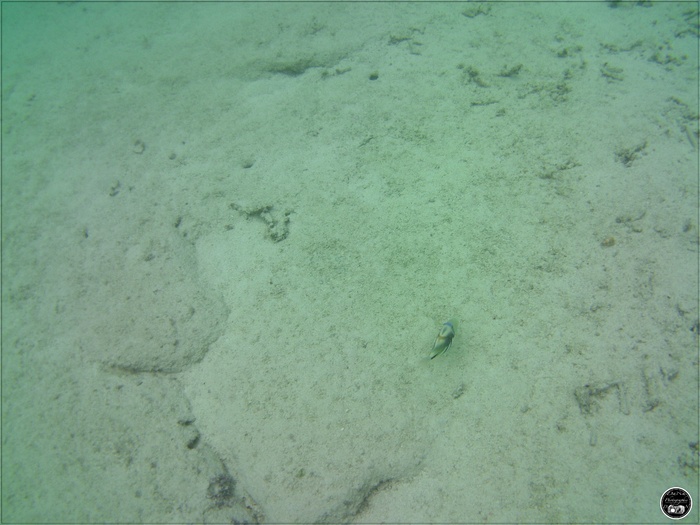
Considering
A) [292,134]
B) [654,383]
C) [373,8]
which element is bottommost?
[654,383]

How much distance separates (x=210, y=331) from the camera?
2.93 meters

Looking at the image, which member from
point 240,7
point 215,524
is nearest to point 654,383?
point 215,524

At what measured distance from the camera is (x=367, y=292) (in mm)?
2967

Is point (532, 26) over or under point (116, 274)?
over

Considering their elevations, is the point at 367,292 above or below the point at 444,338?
below

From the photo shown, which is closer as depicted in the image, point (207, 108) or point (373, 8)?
point (207, 108)

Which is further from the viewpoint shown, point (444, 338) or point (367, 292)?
point (367, 292)

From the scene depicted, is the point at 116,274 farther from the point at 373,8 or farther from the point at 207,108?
the point at 373,8

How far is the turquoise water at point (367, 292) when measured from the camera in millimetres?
2332

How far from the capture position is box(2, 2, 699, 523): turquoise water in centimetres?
233

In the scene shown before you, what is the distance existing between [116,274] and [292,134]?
8.27 ft

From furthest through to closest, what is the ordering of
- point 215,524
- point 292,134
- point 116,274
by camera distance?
point 292,134 < point 116,274 < point 215,524

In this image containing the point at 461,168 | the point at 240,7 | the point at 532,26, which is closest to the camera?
the point at 461,168

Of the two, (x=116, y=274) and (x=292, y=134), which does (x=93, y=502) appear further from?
(x=292, y=134)
